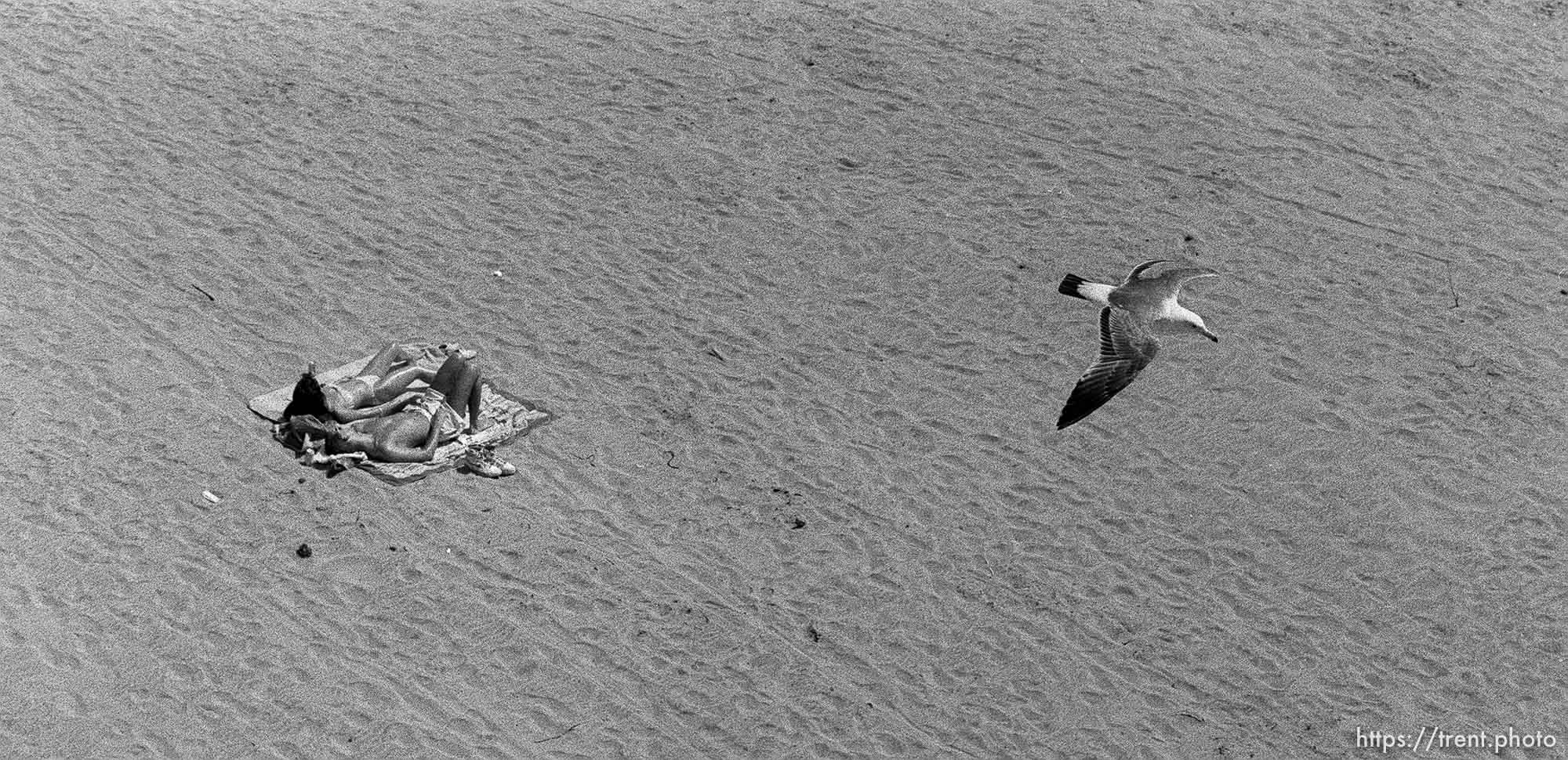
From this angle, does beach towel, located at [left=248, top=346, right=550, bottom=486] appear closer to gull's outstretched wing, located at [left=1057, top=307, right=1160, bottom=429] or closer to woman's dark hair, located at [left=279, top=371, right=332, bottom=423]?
woman's dark hair, located at [left=279, top=371, right=332, bottom=423]

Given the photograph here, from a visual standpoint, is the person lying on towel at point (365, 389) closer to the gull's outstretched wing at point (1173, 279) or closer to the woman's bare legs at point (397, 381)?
the woman's bare legs at point (397, 381)

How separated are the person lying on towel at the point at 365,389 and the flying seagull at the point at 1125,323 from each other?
14.5ft

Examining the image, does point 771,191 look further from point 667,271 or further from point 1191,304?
point 1191,304

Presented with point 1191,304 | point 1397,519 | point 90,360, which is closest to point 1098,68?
point 1191,304

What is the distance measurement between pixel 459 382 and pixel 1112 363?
4.70 m

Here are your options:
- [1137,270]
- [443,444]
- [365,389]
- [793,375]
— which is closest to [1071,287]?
[1137,270]

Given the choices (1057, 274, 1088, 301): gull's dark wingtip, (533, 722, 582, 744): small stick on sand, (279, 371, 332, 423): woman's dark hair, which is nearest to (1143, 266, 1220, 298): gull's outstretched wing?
(1057, 274, 1088, 301): gull's dark wingtip

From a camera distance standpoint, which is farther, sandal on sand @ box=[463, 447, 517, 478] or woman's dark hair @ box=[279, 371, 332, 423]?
sandal on sand @ box=[463, 447, 517, 478]

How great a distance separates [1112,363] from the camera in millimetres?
12070

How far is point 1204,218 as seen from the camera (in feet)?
46.3

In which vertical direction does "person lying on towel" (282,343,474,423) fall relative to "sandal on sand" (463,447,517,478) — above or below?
above

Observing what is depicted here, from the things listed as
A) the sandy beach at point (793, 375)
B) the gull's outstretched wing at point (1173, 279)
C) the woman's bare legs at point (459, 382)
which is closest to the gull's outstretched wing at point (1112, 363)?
the sandy beach at point (793, 375)

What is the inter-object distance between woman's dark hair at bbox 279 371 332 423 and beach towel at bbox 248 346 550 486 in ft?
0.89

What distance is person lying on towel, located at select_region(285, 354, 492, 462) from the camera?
11.1 metres
